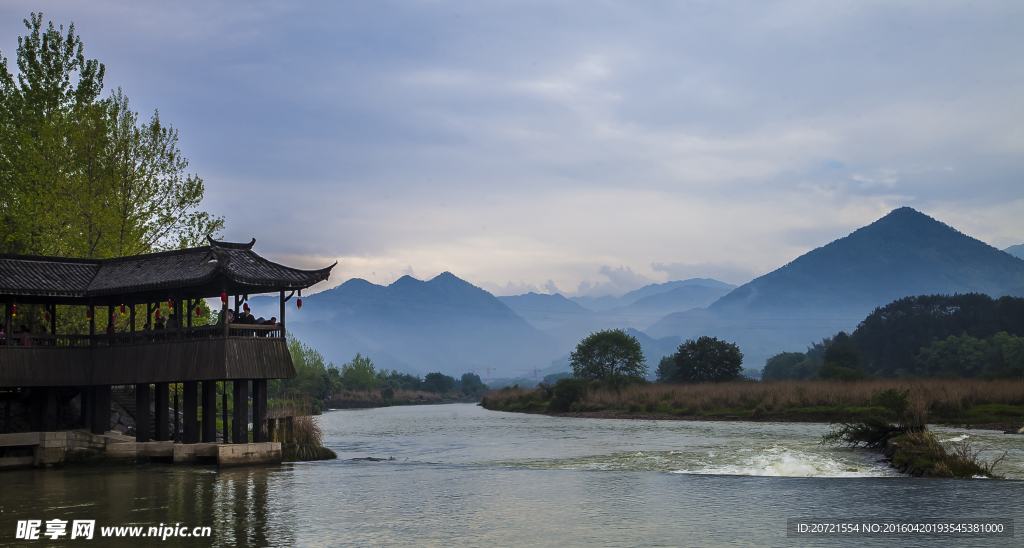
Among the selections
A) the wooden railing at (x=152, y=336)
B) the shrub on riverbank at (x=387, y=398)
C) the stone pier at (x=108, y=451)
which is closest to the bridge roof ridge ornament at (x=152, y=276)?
the wooden railing at (x=152, y=336)

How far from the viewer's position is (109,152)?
36.8 metres

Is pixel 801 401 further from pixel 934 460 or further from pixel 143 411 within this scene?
pixel 143 411

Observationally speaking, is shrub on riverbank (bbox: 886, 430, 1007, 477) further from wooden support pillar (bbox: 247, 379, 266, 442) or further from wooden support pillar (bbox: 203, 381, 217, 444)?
wooden support pillar (bbox: 203, 381, 217, 444)

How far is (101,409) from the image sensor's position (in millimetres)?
28969

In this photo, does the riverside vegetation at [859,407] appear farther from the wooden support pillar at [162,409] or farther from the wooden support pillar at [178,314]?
the wooden support pillar at [162,409]

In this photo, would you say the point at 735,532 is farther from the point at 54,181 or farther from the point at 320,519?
the point at 54,181

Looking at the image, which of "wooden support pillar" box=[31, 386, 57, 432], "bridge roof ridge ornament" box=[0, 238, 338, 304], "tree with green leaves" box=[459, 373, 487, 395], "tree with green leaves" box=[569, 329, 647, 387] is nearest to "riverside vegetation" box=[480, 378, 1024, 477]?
"tree with green leaves" box=[569, 329, 647, 387]

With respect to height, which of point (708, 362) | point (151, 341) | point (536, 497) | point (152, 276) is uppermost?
point (152, 276)

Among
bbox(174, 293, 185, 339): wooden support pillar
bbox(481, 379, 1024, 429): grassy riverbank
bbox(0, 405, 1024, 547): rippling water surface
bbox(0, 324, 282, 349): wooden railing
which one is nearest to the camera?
bbox(0, 405, 1024, 547): rippling water surface

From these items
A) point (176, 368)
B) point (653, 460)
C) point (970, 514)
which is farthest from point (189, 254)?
point (970, 514)

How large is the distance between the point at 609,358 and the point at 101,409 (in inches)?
2428

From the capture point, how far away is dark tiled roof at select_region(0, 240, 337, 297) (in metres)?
26.1

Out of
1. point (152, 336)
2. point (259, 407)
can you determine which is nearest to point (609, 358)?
point (259, 407)

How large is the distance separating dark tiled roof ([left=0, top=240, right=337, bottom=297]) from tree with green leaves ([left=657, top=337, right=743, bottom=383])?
182 ft
